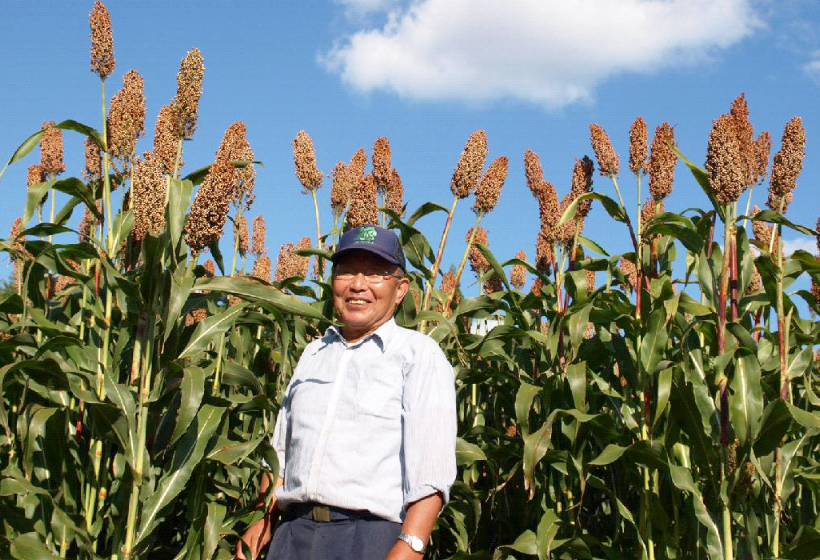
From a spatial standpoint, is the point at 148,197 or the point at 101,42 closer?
the point at 148,197

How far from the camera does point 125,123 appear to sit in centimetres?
322

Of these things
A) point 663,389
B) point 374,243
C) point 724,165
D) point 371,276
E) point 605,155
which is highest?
point 605,155

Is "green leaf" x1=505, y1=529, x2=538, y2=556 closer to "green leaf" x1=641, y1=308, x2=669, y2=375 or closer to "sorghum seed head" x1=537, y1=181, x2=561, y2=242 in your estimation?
"green leaf" x1=641, y1=308, x2=669, y2=375

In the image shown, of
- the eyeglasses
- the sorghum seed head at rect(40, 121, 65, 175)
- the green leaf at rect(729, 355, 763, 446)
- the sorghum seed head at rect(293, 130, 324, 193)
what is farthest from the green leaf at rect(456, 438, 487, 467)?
the sorghum seed head at rect(40, 121, 65, 175)

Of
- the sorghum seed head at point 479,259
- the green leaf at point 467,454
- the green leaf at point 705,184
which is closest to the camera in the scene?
the green leaf at point 705,184

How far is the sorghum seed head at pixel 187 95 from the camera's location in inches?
112

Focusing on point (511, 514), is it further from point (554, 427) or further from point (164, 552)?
point (164, 552)

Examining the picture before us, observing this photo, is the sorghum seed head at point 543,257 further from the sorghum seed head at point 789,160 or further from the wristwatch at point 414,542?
the wristwatch at point 414,542

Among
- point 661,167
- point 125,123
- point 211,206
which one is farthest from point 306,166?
point 661,167

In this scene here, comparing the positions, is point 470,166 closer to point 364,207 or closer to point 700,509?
point 364,207

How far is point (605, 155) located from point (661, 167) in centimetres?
30

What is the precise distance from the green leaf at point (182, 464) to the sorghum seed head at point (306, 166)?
6.23 ft

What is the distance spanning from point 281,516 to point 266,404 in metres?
0.46

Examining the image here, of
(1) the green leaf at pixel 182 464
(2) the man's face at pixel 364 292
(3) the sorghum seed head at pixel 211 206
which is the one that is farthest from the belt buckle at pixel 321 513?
(3) the sorghum seed head at pixel 211 206
